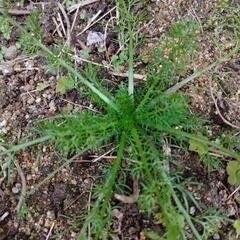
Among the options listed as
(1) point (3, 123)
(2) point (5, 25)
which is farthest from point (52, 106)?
(2) point (5, 25)

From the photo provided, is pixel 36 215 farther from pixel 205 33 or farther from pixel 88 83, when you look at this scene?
pixel 205 33

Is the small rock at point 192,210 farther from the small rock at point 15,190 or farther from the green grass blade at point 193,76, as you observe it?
the small rock at point 15,190

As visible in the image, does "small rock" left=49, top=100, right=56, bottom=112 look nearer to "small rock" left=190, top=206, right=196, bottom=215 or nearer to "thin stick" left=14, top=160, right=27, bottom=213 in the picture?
"thin stick" left=14, top=160, right=27, bottom=213

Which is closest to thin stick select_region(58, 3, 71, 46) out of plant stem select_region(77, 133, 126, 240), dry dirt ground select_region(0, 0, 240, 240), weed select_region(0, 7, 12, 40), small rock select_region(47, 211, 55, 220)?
dry dirt ground select_region(0, 0, 240, 240)

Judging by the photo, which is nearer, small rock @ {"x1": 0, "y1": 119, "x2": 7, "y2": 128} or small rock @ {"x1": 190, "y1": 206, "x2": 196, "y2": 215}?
small rock @ {"x1": 190, "y1": 206, "x2": 196, "y2": 215}

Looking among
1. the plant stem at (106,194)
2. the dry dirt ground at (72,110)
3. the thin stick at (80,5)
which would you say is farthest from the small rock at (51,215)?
the thin stick at (80,5)
